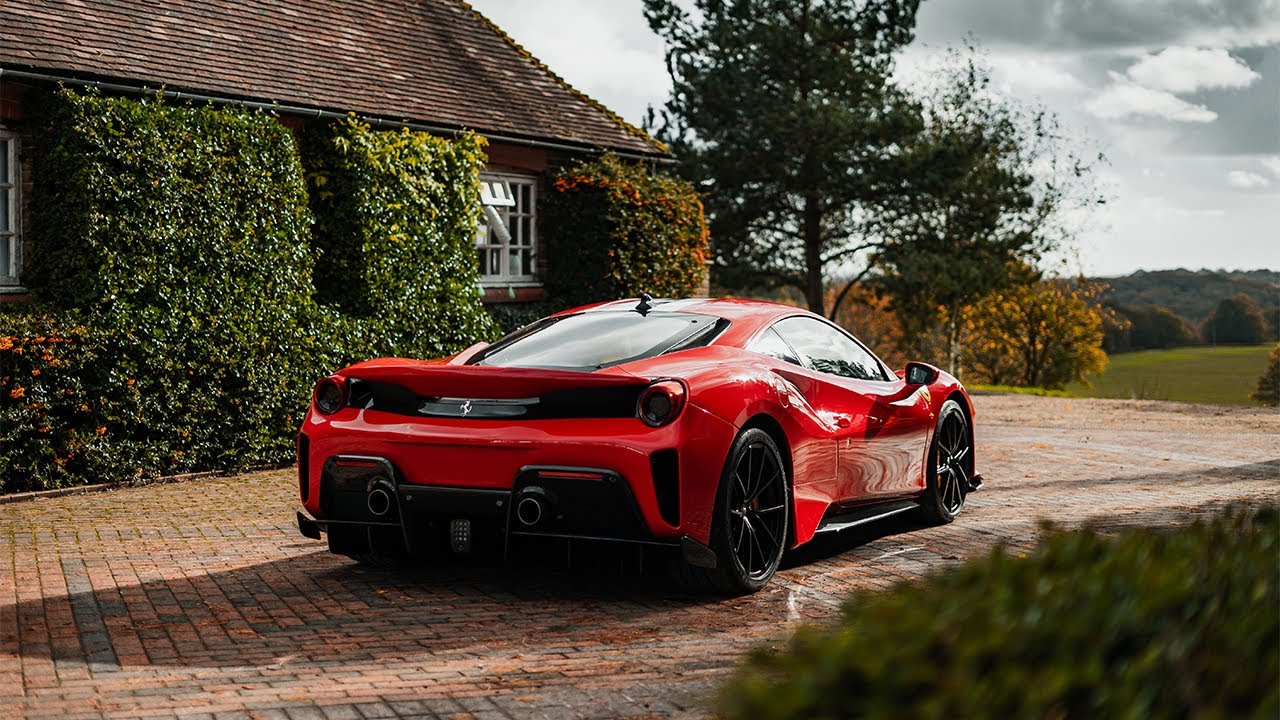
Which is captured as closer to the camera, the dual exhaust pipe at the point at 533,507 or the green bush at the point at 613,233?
the dual exhaust pipe at the point at 533,507

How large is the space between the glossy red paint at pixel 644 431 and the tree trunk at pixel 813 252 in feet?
83.8

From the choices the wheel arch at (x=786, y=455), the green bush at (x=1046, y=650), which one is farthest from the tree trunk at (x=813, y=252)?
the green bush at (x=1046, y=650)

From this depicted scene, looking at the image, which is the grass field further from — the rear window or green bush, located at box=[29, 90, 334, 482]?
the rear window

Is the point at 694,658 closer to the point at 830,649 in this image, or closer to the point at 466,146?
the point at 830,649

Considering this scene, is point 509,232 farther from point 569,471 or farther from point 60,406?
point 569,471

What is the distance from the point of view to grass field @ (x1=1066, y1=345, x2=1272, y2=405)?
135 feet

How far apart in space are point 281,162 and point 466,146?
3.30m

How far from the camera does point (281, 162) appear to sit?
43.0ft

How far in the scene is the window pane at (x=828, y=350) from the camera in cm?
746

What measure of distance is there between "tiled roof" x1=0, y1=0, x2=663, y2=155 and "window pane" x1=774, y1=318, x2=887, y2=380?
305 inches

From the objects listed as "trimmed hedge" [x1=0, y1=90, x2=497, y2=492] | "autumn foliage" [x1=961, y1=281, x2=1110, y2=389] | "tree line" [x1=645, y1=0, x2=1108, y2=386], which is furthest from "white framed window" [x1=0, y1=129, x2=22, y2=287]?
"autumn foliage" [x1=961, y1=281, x2=1110, y2=389]

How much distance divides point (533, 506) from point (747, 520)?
3.62 ft

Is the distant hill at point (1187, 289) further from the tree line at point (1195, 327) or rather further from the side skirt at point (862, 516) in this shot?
the side skirt at point (862, 516)

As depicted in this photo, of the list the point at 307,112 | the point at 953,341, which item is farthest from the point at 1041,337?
the point at 307,112
